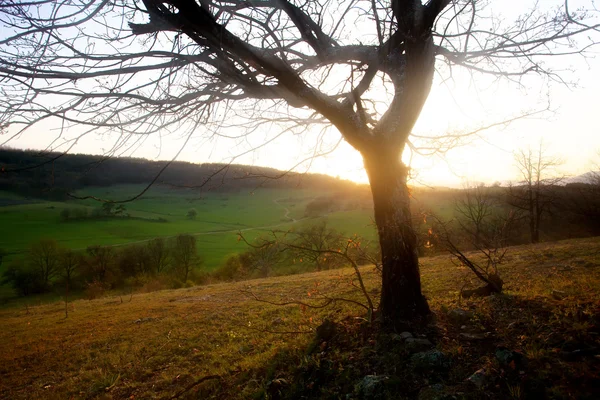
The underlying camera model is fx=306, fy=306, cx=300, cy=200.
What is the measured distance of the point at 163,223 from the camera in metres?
74.2

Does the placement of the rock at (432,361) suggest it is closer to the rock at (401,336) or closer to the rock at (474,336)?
the rock at (401,336)

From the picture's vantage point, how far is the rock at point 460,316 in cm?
391

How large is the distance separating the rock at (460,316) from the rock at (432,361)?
41.5 inches

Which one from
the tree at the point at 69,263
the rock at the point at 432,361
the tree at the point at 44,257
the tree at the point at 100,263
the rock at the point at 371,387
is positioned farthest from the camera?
the tree at the point at 44,257

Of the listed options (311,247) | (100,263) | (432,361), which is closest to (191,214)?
(100,263)

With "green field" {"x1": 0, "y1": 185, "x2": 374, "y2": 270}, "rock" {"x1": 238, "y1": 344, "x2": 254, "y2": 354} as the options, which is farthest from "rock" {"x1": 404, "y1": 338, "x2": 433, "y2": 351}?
"green field" {"x1": 0, "y1": 185, "x2": 374, "y2": 270}

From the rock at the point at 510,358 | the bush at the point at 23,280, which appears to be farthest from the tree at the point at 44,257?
the rock at the point at 510,358

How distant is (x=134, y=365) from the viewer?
5.55m

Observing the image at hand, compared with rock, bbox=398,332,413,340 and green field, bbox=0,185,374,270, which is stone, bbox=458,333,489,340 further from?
green field, bbox=0,185,374,270

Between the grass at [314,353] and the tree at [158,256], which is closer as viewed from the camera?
the grass at [314,353]

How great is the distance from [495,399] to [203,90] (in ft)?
14.7

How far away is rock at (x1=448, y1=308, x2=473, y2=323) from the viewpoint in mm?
3911

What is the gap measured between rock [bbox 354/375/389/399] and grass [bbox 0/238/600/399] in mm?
76

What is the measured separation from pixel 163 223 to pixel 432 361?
79176 millimetres
